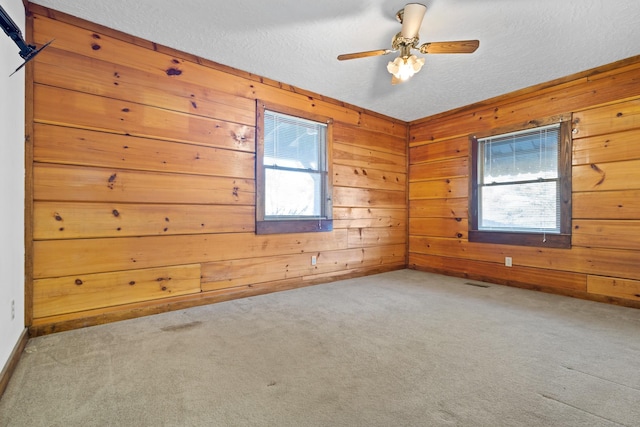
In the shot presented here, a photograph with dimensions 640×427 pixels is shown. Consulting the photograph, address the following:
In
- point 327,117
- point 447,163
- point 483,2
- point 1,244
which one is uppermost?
point 483,2

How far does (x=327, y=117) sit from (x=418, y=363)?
303 centimetres

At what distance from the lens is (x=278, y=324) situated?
2.45m

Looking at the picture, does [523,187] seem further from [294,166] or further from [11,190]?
[11,190]

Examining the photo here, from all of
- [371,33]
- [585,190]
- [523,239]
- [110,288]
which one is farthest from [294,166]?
[585,190]

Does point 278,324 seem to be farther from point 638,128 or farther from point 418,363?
point 638,128

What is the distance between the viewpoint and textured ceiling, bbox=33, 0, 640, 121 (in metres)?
2.22

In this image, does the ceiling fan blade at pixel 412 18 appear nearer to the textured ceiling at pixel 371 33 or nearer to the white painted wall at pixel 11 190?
the textured ceiling at pixel 371 33

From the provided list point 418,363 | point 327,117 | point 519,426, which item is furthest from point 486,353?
point 327,117

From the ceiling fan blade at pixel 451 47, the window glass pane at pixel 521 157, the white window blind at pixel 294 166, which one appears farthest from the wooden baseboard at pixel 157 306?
the ceiling fan blade at pixel 451 47

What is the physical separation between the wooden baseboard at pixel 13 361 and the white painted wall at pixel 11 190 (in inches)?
1.2

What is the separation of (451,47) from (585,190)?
89.6 inches

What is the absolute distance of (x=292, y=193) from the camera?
12.1 feet

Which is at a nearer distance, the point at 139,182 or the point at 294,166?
the point at 139,182

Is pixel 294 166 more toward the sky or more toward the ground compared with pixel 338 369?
more toward the sky
